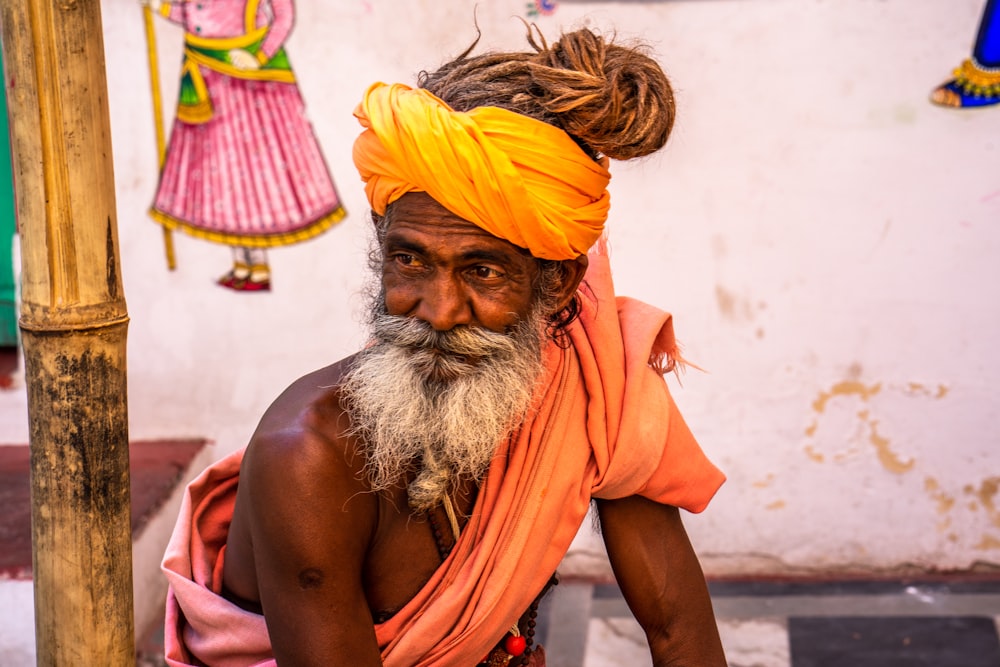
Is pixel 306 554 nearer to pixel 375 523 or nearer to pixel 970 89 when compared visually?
pixel 375 523

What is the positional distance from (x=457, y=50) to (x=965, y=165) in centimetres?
206

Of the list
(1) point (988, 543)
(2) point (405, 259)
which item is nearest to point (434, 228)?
(2) point (405, 259)

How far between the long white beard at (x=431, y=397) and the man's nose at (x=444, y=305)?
23 millimetres

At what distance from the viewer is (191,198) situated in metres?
4.58

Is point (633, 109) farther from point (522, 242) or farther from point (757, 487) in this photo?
point (757, 487)

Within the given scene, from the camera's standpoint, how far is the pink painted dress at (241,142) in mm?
4441

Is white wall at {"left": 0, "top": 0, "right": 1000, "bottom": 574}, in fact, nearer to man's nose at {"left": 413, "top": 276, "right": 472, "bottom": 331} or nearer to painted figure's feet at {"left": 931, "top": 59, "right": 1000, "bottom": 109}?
painted figure's feet at {"left": 931, "top": 59, "right": 1000, "bottom": 109}

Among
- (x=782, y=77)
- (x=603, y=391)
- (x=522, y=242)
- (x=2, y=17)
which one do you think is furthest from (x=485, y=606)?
(x=782, y=77)

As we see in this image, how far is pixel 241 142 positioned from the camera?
4.52m

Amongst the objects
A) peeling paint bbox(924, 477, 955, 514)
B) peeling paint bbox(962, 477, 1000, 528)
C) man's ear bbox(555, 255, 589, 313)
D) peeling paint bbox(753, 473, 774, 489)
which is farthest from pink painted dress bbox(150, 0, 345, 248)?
peeling paint bbox(962, 477, 1000, 528)

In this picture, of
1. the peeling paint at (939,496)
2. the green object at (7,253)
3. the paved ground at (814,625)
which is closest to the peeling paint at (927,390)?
the peeling paint at (939,496)

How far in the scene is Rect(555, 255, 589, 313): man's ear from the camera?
2453 mm

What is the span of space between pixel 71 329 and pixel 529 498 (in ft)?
3.27

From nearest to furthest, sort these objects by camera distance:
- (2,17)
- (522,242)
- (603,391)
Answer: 1. (2,17)
2. (522,242)
3. (603,391)
